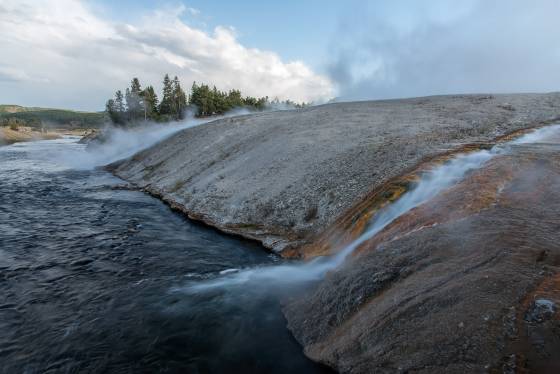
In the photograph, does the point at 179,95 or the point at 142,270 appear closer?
the point at 142,270

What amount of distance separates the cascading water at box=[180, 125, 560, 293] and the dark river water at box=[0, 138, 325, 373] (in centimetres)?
49

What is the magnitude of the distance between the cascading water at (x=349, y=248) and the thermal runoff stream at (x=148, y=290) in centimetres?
4

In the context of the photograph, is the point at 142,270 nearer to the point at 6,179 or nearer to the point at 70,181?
the point at 70,181

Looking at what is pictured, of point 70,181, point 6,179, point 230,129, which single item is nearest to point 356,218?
point 230,129

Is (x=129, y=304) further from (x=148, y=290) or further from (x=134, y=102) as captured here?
(x=134, y=102)

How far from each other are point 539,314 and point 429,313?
1.42 metres

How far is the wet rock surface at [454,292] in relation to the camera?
4.50m

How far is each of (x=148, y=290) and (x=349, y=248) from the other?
5.65 metres

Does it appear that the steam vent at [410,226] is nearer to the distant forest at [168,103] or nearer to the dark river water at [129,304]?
the dark river water at [129,304]

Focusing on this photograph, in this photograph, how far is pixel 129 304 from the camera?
8.17 meters

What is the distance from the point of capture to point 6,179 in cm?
2458

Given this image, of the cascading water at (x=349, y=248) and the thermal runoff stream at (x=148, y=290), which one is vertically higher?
the cascading water at (x=349, y=248)

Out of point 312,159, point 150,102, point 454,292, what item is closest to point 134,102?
point 150,102

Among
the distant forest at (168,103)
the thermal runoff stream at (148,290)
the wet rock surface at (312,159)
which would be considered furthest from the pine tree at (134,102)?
the thermal runoff stream at (148,290)
